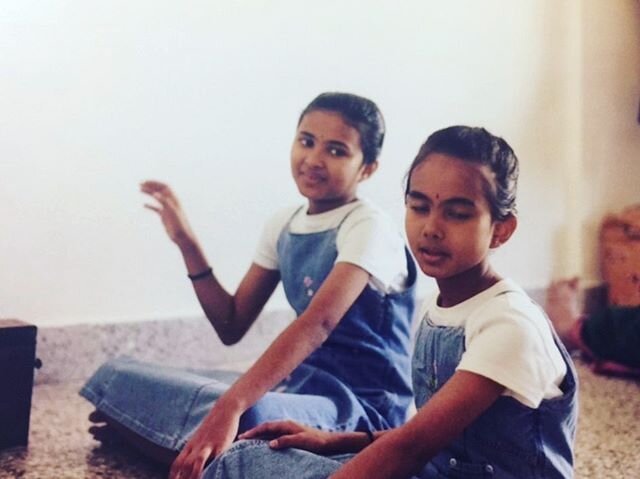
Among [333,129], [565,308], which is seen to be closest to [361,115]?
[333,129]

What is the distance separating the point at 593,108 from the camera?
6.98 ft

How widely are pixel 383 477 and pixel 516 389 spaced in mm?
126

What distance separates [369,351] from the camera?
105cm

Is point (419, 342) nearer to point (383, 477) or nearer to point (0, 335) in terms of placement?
point (383, 477)

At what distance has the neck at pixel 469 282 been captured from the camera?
2.56 ft

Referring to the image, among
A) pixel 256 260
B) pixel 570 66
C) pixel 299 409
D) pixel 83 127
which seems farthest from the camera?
pixel 570 66

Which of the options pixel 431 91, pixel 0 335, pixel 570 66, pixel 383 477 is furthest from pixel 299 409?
pixel 570 66

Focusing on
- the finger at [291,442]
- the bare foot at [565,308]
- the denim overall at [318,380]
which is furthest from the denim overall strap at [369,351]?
the bare foot at [565,308]

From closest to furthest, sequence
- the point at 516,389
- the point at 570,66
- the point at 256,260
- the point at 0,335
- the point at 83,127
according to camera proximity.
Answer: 1. the point at 516,389
2. the point at 0,335
3. the point at 256,260
4. the point at 83,127
5. the point at 570,66

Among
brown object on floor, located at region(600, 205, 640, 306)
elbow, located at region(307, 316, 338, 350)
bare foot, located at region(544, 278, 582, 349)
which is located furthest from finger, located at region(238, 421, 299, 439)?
brown object on floor, located at region(600, 205, 640, 306)

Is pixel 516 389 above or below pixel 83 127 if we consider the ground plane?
below

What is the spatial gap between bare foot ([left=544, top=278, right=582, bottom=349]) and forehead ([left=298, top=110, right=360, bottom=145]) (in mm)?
973

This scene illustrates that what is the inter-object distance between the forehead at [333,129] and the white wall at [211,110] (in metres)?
0.49

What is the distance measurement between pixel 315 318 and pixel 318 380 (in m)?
0.11
